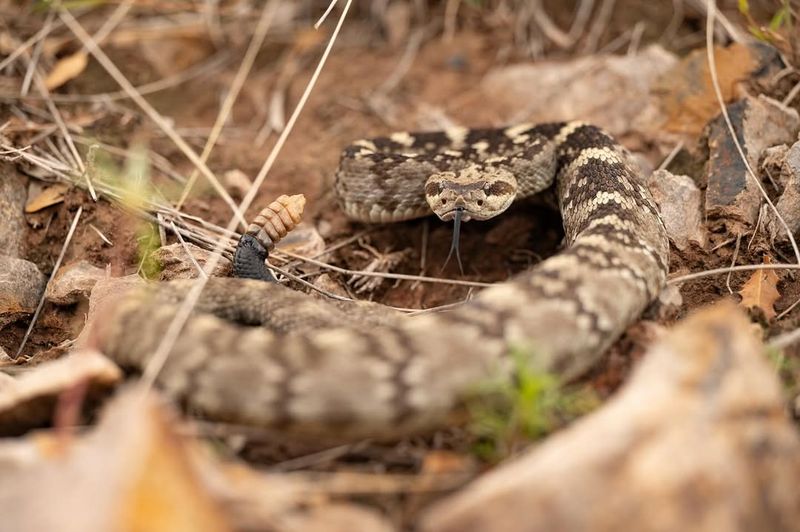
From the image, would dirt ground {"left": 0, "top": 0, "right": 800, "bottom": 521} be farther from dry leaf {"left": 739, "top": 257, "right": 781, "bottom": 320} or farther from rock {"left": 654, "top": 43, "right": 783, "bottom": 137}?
rock {"left": 654, "top": 43, "right": 783, "bottom": 137}

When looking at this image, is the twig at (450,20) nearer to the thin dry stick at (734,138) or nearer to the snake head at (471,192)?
the thin dry stick at (734,138)

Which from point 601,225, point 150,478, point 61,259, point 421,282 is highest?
point 150,478

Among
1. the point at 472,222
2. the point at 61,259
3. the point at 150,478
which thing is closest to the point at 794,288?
Result: the point at 472,222

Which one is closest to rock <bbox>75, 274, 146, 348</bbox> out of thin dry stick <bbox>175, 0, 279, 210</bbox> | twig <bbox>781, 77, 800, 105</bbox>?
thin dry stick <bbox>175, 0, 279, 210</bbox>

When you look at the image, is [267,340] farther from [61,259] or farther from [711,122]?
[711,122]

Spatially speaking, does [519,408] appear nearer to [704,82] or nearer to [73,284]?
[73,284]
